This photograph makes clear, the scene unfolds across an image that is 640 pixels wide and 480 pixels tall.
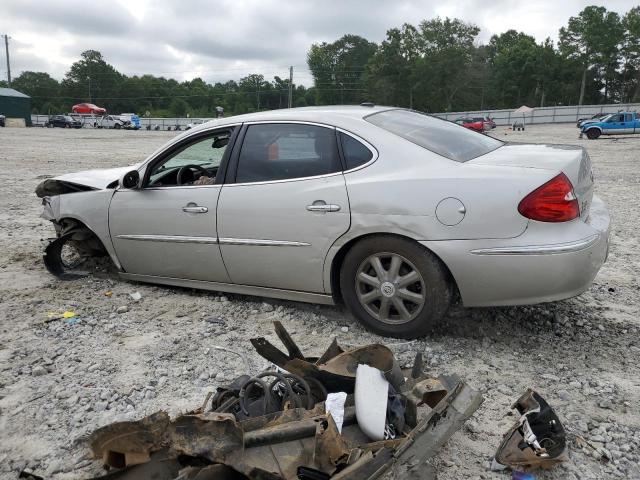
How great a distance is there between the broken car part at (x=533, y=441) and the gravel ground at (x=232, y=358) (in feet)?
0.28

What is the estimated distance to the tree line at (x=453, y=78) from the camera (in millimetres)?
76625

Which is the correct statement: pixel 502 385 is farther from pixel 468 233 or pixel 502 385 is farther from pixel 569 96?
pixel 569 96

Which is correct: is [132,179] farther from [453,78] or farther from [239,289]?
[453,78]

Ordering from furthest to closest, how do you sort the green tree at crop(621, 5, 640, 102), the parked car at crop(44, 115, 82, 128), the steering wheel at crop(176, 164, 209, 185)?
1. the green tree at crop(621, 5, 640, 102)
2. the parked car at crop(44, 115, 82, 128)
3. the steering wheel at crop(176, 164, 209, 185)

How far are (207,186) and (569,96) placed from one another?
8901cm

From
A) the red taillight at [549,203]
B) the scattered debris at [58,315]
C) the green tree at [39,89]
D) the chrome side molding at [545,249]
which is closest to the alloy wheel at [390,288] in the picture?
the chrome side molding at [545,249]

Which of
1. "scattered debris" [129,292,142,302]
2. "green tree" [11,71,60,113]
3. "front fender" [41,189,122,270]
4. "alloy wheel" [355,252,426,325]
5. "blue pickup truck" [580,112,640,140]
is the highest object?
"green tree" [11,71,60,113]

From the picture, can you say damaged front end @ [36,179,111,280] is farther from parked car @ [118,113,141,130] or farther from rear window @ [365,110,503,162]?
parked car @ [118,113,141,130]

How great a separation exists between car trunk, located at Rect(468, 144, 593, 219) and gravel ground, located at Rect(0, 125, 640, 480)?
38.2 inches

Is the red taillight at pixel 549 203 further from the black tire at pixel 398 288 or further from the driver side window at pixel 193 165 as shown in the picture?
the driver side window at pixel 193 165

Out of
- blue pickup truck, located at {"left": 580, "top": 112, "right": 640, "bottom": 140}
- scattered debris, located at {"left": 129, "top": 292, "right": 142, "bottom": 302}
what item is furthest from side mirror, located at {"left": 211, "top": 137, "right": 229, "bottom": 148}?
blue pickup truck, located at {"left": 580, "top": 112, "right": 640, "bottom": 140}

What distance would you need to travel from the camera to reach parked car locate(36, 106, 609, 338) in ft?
10.4

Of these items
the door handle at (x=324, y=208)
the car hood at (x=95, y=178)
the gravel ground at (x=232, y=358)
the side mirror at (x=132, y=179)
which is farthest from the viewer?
the car hood at (x=95, y=178)

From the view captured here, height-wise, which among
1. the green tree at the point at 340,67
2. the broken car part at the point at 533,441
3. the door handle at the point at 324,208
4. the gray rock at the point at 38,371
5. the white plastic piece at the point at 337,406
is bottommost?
the gray rock at the point at 38,371
